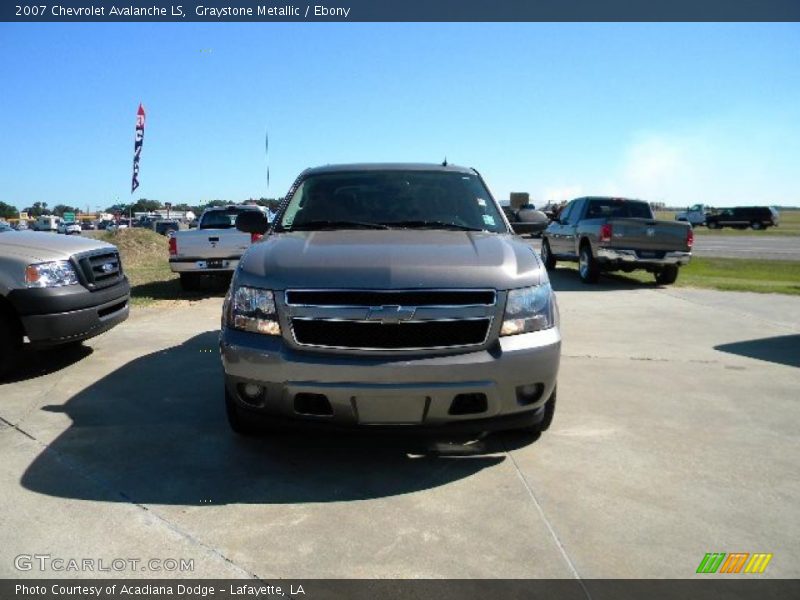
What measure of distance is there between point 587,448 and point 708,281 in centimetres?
1073

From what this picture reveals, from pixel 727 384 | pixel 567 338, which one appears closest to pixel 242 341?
pixel 727 384

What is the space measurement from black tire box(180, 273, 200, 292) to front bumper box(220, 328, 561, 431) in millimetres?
8443

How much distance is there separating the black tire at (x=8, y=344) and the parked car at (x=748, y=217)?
5398 centimetres

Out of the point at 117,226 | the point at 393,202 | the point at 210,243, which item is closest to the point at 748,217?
the point at 117,226

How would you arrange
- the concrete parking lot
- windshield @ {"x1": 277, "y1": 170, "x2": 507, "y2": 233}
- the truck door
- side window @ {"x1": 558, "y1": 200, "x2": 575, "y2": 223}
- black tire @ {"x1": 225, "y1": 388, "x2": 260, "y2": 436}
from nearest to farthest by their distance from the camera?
the concrete parking lot → black tire @ {"x1": 225, "y1": 388, "x2": 260, "y2": 436} → windshield @ {"x1": 277, "y1": 170, "x2": 507, "y2": 233} → the truck door → side window @ {"x1": 558, "y1": 200, "x2": 575, "y2": 223}

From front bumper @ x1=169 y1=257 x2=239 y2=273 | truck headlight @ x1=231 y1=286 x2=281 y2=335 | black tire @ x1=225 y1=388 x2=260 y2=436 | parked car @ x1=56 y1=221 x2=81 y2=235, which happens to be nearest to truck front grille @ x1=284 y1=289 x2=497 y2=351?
truck headlight @ x1=231 y1=286 x2=281 y2=335

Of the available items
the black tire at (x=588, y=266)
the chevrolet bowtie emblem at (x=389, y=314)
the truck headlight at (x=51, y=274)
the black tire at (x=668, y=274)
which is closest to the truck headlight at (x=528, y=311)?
the chevrolet bowtie emblem at (x=389, y=314)

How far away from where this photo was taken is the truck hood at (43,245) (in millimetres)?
5227

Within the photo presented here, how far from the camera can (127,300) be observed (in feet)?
20.7

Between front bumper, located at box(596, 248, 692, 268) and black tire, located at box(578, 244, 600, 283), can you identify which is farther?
black tire, located at box(578, 244, 600, 283)

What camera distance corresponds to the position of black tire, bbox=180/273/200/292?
11.2 metres

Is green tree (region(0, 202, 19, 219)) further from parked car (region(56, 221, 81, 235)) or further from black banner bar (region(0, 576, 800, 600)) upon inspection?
black banner bar (region(0, 576, 800, 600))

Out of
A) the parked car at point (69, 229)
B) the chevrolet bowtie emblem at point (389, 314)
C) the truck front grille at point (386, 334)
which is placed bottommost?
the parked car at point (69, 229)

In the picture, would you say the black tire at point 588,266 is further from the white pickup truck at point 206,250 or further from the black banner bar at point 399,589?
the black banner bar at point 399,589
